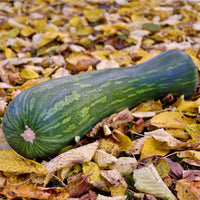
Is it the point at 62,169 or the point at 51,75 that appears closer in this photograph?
the point at 62,169

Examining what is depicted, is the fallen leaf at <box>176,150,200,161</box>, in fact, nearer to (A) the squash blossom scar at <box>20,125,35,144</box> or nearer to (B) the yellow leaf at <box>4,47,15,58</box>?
(A) the squash blossom scar at <box>20,125,35,144</box>

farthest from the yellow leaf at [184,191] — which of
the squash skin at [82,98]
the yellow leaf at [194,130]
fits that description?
the squash skin at [82,98]

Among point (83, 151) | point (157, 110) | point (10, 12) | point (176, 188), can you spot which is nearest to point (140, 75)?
point (157, 110)

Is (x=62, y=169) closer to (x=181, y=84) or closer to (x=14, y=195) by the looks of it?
(x=14, y=195)

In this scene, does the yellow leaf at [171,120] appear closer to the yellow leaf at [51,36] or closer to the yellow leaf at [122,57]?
the yellow leaf at [122,57]

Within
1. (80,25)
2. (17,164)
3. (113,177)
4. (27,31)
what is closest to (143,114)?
(113,177)

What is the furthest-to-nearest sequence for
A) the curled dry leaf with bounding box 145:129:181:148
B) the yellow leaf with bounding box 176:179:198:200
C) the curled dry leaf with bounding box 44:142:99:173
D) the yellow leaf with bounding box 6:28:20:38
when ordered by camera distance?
the yellow leaf with bounding box 6:28:20:38
the curled dry leaf with bounding box 145:129:181:148
the curled dry leaf with bounding box 44:142:99:173
the yellow leaf with bounding box 176:179:198:200

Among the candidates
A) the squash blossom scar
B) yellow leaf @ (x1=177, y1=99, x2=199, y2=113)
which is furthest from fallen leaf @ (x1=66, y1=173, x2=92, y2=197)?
yellow leaf @ (x1=177, y1=99, x2=199, y2=113)

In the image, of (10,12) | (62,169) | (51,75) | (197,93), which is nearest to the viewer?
(62,169)
